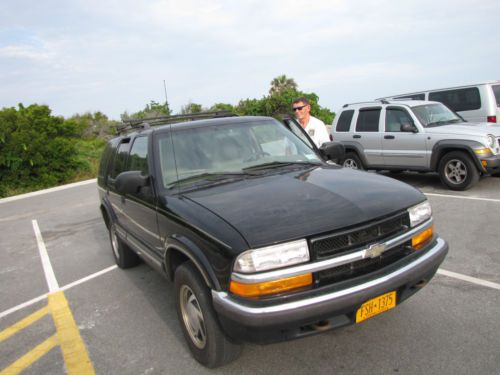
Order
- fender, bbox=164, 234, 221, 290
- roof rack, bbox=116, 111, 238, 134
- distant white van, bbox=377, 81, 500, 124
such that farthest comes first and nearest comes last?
distant white van, bbox=377, 81, 500, 124, roof rack, bbox=116, 111, 238, 134, fender, bbox=164, 234, 221, 290

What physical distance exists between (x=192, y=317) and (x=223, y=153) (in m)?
1.43

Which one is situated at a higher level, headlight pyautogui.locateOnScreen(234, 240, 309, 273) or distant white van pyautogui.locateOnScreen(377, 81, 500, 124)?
distant white van pyautogui.locateOnScreen(377, 81, 500, 124)

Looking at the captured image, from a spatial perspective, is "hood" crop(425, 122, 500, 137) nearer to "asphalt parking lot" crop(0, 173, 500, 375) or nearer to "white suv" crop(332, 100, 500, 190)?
"white suv" crop(332, 100, 500, 190)

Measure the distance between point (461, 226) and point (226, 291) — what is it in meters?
4.48

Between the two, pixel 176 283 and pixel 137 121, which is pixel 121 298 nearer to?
pixel 176 283

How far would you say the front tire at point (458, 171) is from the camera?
7.71 m

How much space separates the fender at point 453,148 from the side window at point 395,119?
0.85 m

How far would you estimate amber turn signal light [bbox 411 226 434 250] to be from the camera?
114 inches

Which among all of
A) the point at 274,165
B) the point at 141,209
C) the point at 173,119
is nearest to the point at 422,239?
the point at 274,165

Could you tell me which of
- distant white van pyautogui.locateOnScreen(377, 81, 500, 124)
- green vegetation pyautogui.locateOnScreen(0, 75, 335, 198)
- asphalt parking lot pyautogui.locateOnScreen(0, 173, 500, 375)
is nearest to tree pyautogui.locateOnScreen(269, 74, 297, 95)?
green vegetation pyautogui.locateOnScreen(0, 75, 335, 198)

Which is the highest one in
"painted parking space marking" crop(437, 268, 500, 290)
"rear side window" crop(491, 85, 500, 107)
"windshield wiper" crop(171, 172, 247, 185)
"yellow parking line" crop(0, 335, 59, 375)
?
"rear side window" crop(491, 85, 500, 107)

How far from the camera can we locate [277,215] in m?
2.57

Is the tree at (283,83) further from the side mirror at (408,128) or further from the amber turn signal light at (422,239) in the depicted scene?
the amber turn signal light at (422,239)

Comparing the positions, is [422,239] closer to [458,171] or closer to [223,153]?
[223,153]
